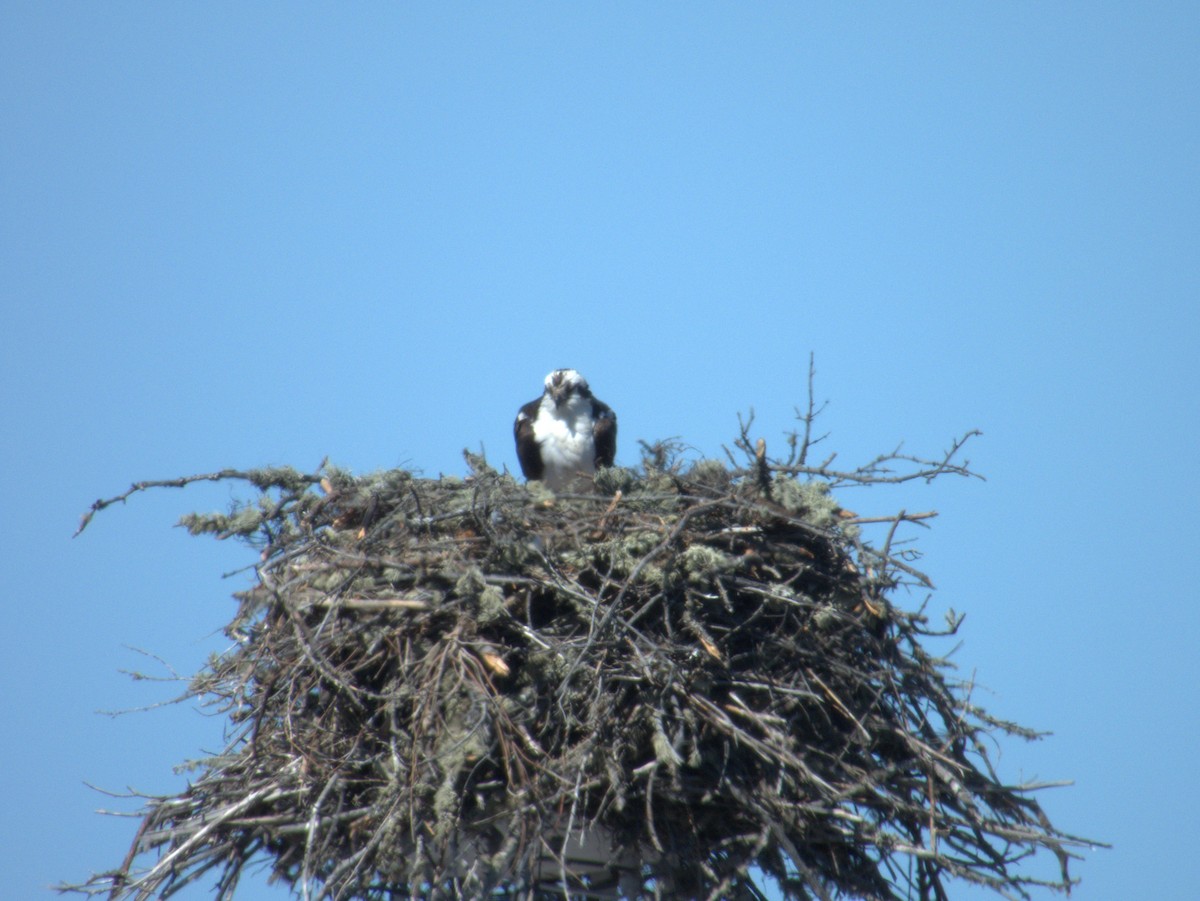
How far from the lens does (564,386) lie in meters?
9.88

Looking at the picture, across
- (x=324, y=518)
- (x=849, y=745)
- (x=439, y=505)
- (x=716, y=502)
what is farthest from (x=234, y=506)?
(x=849, y=745)

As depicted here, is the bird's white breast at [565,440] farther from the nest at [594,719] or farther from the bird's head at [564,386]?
the nest at [594,719]

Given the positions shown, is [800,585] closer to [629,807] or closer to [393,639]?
[629,807]

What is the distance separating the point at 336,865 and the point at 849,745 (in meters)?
2.60

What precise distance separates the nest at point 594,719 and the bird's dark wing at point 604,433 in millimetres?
2350

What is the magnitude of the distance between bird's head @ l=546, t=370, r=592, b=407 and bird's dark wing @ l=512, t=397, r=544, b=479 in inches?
8.1

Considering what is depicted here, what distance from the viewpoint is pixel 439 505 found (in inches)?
303

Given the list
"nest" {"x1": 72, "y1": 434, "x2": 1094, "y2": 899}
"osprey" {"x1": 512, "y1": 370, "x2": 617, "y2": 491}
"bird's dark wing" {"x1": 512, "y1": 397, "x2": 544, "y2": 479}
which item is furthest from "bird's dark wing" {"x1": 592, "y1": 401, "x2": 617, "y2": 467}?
"nest" {"x1": 72, "y1": 434, "x2": 1094, "y2": 899}

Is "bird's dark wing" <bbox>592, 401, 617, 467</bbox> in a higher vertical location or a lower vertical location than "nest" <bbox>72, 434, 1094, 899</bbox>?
higher

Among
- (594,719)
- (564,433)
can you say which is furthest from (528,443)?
(594,719)

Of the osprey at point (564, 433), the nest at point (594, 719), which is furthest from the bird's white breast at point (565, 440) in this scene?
the nest at point (594, 719)

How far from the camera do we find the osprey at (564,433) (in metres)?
9.74

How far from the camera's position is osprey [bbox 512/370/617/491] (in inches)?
384

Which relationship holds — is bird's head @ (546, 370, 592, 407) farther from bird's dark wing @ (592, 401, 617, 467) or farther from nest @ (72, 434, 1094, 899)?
nest @ (72, 434, 1094, 899)
